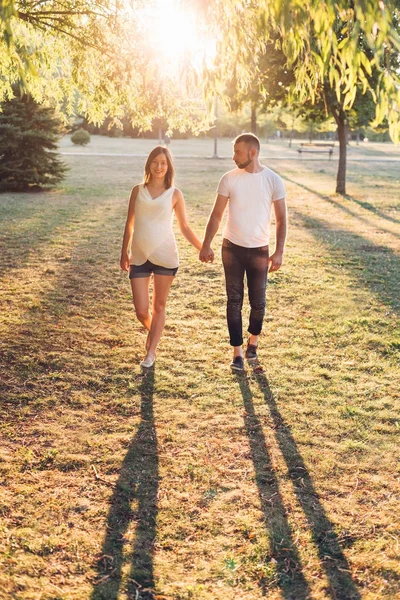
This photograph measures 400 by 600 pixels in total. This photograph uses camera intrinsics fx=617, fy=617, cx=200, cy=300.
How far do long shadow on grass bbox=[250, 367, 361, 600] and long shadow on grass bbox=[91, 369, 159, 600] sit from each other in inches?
36.6

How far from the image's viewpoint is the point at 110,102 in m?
9.42

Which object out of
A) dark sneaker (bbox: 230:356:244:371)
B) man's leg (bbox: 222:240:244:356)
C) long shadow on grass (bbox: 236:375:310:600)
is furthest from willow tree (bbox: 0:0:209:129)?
long shadow on grass (bbox: 236:375:310:600)

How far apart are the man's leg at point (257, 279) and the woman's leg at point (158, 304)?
0.74m

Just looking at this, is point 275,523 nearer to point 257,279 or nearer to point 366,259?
point 257,279

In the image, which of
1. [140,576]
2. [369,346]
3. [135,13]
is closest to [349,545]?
[140,576]

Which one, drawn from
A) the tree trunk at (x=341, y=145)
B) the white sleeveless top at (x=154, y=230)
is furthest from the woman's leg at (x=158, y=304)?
the tree trunk at (x=341, y=145)

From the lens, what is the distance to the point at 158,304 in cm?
578

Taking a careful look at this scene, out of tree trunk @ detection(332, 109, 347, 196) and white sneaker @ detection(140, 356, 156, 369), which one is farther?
tree trunk @ detection(332, 109, 347, 196)

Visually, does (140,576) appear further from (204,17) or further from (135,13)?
(135,13)

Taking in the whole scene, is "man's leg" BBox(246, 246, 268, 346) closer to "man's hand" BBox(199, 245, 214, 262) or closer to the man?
the man

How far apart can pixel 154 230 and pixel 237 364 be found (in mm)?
1546

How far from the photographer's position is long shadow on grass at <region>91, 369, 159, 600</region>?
3149mm

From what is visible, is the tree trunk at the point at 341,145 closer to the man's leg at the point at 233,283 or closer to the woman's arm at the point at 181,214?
the woman's arm at the point at 181,214

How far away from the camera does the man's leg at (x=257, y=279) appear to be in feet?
18.3
